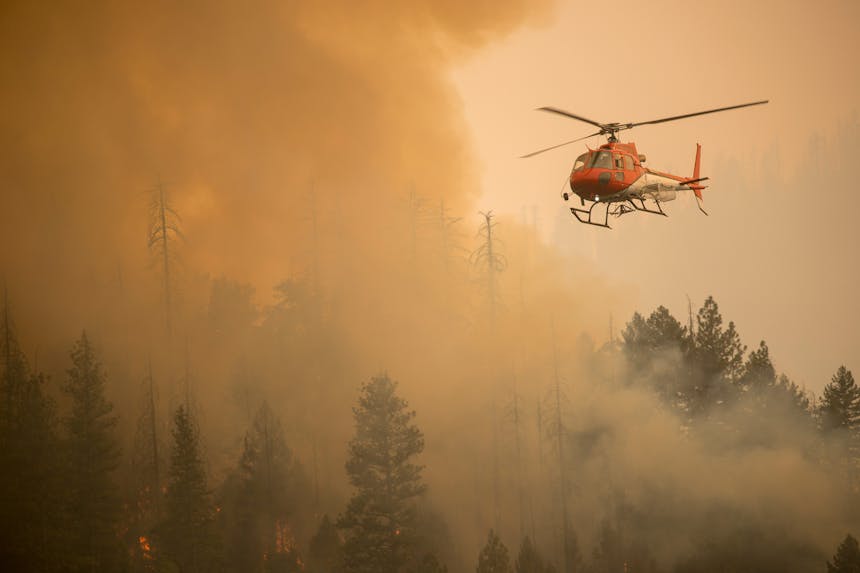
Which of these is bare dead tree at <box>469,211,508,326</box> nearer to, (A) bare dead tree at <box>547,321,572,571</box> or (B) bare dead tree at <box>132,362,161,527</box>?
(A) bare dead tree at <box>547,321,572,571</box>

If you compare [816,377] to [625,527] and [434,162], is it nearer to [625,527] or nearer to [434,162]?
[434,162]

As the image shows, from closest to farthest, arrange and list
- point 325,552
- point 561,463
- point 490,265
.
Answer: point 325,552 < point 490,265 < point 561,463

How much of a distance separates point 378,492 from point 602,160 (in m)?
20.4

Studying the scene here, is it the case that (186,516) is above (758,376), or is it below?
below

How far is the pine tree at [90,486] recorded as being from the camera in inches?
1337

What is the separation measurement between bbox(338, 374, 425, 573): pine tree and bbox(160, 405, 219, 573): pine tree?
649 centimetres

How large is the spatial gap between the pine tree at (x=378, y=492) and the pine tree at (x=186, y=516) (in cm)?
649

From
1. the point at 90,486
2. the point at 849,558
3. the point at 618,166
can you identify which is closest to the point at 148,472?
the point at 90,486

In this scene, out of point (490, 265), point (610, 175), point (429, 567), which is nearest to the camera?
point (610, 175)

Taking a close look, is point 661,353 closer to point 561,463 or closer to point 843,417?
point 843,417

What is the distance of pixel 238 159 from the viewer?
7788cm

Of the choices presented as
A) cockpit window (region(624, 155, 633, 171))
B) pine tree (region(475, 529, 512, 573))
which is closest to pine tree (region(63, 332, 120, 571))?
pine tree (region(475, 529, 512, 573))

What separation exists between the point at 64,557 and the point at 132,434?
64.2 ft

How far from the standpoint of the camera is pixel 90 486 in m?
34.6
